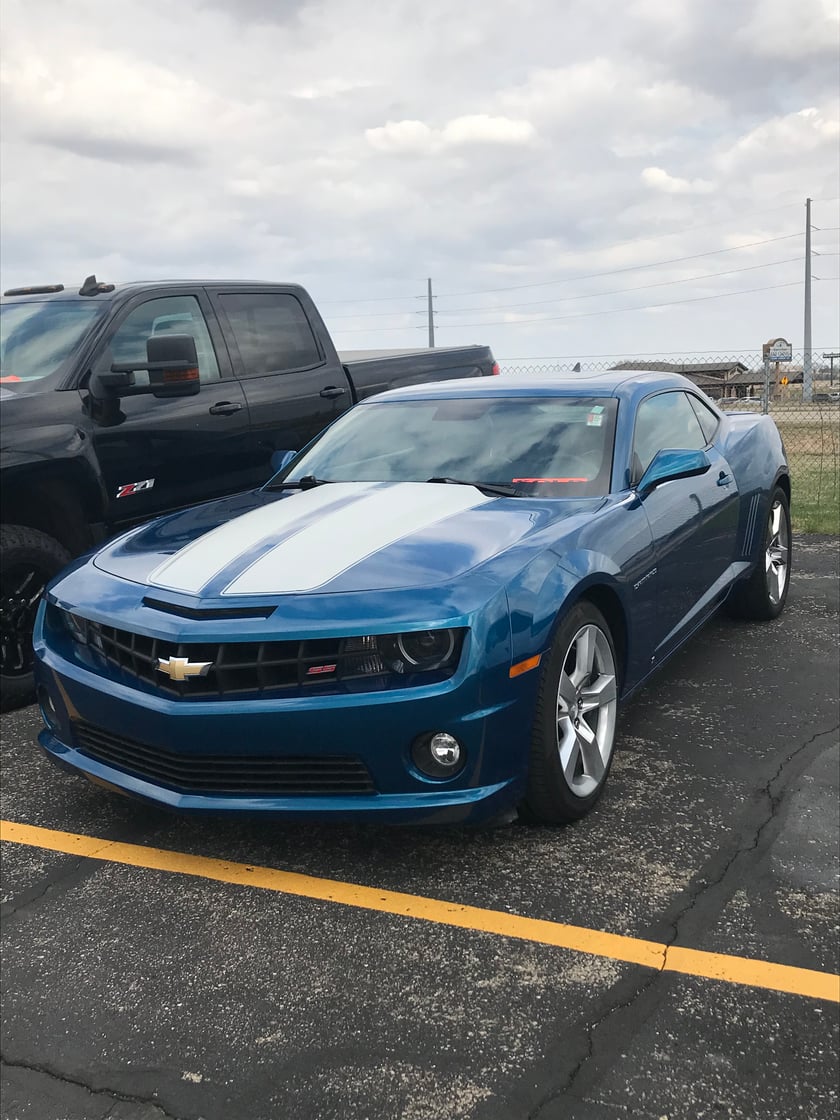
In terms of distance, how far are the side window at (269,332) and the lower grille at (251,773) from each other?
3350 mm

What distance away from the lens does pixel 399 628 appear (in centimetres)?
273

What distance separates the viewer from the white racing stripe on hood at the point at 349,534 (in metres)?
3.00

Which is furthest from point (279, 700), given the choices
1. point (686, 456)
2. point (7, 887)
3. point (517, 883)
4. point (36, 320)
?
point (36, 320)

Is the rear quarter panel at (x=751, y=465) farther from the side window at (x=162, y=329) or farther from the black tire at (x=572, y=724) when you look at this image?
the side window at (x=162, y=329)

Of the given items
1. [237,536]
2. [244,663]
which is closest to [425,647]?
[244,663]

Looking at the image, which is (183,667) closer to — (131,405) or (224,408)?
(131,405)

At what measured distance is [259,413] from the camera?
5.80 m

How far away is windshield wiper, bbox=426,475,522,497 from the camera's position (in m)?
3.77

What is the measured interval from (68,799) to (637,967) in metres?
2.25

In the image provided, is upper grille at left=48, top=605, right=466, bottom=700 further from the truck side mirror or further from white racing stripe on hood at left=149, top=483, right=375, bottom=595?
the truck side mirror

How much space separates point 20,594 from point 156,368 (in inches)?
49.6

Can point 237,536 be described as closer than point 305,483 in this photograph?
Yes

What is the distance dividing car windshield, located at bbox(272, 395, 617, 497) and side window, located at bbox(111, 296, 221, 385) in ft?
4.40

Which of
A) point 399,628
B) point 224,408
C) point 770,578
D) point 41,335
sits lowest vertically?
point 770,578
